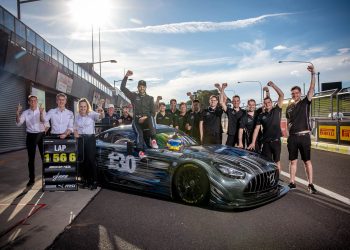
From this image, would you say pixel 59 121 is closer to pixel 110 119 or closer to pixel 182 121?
pixel 182 121

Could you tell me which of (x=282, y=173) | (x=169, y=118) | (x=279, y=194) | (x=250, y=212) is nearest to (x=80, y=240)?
(x=250, y=212)

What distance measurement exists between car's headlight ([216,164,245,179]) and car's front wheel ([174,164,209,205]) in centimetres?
27

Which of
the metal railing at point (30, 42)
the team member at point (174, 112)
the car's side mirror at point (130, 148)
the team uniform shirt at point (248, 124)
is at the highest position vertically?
the metal railing at point (30, 42)

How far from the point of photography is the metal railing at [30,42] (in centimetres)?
Result: 1308

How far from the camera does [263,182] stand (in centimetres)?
433

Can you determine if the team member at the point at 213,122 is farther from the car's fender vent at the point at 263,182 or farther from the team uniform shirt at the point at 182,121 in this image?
the car's fender vent at the point at 263,182

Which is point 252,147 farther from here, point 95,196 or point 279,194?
point 95,196

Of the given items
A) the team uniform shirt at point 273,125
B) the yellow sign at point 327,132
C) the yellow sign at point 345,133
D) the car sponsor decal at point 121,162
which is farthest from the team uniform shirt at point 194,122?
the yellow sign at point 327,132

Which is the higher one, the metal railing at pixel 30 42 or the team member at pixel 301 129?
the metal railing at pixel 30 42

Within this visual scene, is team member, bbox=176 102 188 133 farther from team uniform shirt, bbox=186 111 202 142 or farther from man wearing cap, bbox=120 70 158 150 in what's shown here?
man wearing cap, bbox=120 70 158 150

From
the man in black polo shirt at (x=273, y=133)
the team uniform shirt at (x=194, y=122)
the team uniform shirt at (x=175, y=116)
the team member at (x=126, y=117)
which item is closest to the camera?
the man in black polo shirt at (x=273, y=133)

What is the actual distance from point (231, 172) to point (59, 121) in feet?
12.6

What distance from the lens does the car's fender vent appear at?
4141 mm

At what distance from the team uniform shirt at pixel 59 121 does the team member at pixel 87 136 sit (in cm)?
16
